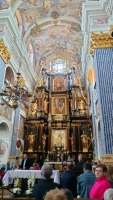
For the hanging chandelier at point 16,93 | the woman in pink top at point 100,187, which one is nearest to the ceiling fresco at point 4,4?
the hanging chandelier at point 16,93

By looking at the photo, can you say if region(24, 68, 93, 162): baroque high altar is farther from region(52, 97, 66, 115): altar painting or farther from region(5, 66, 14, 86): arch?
region(5, 66, 14, 86): arch

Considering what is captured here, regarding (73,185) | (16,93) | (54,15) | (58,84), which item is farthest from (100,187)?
(58,84)

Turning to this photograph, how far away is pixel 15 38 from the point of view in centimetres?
1162

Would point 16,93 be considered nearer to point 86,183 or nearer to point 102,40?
point 86,183

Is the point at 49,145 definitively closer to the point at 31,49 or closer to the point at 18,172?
the point at 18,172

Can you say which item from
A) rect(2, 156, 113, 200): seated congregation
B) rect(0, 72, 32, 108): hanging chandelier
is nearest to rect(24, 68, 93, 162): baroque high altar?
rect(0, 72, 32, 108): hanging chandelier

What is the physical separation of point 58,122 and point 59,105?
196 cm

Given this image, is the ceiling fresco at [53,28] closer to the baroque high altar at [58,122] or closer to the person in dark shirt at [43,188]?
the baroque high altar at [58,122]

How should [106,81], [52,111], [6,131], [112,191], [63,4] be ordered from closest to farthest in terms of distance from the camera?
1. [112,191]
2. [106,81]
3. [6,131]
4. [63,4]
5. [52,111]

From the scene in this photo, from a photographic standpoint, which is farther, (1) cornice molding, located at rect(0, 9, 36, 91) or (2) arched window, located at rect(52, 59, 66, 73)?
(2) arched window, located at rect(52, 59, 66, 73)

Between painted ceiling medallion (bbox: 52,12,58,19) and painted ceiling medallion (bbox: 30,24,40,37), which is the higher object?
painted ceiling medallion (bbox: 52,12,58,19)

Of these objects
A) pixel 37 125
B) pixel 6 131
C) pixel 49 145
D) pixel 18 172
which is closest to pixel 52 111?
pixel 37 125

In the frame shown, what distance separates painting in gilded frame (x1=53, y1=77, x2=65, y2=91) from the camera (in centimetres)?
1800

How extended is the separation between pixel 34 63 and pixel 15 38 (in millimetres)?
6518
